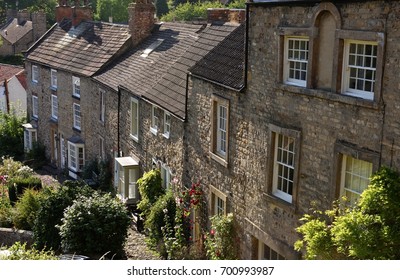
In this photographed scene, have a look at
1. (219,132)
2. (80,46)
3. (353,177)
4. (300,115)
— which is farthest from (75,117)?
(353,177)

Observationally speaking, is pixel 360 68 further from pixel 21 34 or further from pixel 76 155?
pixel 21 34

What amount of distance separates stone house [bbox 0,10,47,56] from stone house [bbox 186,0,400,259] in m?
55.4

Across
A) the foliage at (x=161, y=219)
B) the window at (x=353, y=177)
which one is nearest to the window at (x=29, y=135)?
the foliage at (x=161, y=219)

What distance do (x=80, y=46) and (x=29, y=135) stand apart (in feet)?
26.7

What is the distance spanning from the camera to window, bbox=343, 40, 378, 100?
11156 mm

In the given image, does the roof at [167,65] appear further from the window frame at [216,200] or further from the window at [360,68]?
the window at [360,68]

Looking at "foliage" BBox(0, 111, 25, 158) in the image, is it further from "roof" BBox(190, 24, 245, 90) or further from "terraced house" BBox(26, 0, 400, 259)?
"roof" BBox(190, 24, 245, 90)

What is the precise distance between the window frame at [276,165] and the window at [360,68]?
1.80m

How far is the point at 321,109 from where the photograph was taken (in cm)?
1234

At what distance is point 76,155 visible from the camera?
32.6 m

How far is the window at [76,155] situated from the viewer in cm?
3253

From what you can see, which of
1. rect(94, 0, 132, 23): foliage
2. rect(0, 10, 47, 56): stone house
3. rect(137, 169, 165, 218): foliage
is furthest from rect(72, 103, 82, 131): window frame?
rect(94, 0, 132, 23): foliage

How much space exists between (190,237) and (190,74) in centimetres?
527
